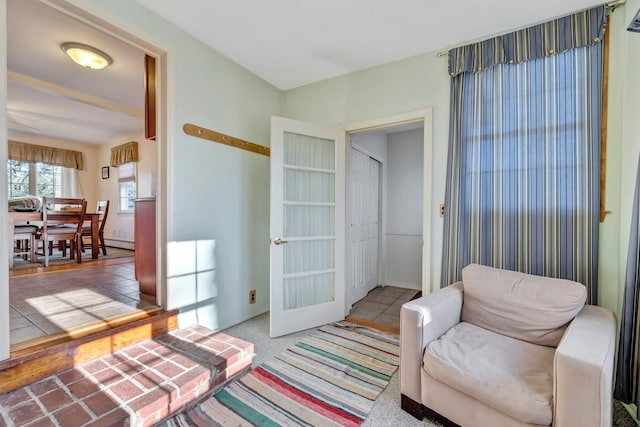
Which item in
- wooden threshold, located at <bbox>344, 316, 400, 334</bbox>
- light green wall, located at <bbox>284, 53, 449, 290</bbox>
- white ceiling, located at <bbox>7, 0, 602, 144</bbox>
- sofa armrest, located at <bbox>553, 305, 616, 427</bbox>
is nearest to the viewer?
sofa armrest, located at <bbox>553, 305, 616, 427</bbox>

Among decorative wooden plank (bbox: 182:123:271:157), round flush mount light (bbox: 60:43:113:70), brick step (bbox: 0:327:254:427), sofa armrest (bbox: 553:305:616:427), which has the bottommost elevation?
brick step (bbox: 0:327:254:427)

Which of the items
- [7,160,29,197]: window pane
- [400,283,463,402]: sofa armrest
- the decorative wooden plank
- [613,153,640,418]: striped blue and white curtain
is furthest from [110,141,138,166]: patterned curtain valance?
[613,153,640,418]: striped blue and white curtain

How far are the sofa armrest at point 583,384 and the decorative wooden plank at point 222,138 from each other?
265cm

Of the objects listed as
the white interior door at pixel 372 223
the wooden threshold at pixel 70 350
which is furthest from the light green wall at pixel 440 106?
the wooden threshold at pixel 70 350

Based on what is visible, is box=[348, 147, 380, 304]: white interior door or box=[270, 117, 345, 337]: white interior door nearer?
box=[270, 117, 345, 337]: white interior door

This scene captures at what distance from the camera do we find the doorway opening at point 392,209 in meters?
3.87

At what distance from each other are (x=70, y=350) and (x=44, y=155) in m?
6.52

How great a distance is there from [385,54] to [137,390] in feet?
10.1

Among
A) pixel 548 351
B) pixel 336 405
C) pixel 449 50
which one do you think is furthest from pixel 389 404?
pixel 449 50

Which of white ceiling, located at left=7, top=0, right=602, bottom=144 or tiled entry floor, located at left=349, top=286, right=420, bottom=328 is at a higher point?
white ceiling, located at left=7, top=0, right=602, bottom=144

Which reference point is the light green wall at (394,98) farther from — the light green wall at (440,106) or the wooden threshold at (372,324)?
the wooden threshold at (372,324)

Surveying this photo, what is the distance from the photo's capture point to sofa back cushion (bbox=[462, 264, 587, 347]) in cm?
152

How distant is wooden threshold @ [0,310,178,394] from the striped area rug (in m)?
0.69

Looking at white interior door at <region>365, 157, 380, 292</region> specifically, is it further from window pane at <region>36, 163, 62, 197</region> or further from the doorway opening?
window pane at <region>36, 163, 62, 197</region>
